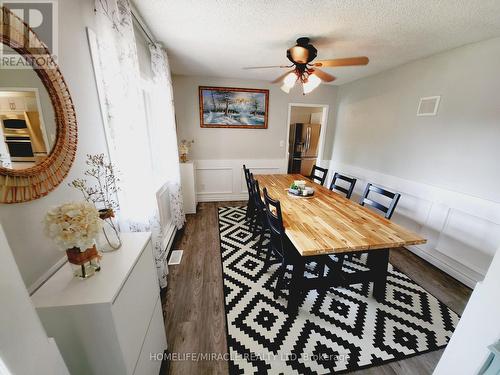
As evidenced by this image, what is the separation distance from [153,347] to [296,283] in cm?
101

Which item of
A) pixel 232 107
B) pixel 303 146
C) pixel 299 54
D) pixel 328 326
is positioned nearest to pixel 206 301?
pixel 328 326

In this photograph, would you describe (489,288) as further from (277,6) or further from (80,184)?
(277,6)

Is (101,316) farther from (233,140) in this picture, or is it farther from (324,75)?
(233,140)

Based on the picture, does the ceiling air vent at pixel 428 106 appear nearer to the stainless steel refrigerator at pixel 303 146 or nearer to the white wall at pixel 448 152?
the white wall at pixel 448 152

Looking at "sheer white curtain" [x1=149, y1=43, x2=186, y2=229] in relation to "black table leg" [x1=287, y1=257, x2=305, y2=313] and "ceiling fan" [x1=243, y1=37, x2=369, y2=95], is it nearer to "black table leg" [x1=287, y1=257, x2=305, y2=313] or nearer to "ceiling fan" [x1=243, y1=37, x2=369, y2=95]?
"ceiling fan" [x1=243, y1=37, x2=369, y2=95]

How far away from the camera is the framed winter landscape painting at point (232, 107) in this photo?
3492 millimetres

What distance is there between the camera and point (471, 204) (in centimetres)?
192

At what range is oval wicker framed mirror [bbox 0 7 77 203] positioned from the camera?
0.70m

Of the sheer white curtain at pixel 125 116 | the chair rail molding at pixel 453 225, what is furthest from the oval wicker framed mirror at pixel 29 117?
the chair rail molding at pixel 453 225

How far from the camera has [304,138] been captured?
5914mm

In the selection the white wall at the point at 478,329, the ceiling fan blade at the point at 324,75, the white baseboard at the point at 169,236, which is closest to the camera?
the white wall at the point at 478,329

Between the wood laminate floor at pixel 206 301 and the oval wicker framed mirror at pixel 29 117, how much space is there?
130 cm

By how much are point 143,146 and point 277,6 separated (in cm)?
154

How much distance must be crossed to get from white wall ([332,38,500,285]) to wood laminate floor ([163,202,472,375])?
263 mm
